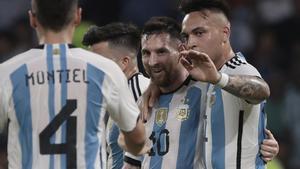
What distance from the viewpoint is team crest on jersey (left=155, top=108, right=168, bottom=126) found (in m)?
5.93

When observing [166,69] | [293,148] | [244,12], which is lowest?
[293,148]

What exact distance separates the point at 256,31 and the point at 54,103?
749 centimetres

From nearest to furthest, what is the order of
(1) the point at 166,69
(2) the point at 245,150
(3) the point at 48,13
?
(3) the point at 48,13, (2) the point at 245,150, (1) the point at 166,69

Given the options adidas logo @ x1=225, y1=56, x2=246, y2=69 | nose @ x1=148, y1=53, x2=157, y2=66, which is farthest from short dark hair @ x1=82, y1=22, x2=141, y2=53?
adidas logo @ x1=225, y1=56, x2=246, y2=69

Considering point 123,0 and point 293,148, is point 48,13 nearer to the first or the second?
point 293,148

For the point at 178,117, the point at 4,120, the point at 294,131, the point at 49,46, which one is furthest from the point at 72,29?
the point at 294,131

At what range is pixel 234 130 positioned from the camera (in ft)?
18.1

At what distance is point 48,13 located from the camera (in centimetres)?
458

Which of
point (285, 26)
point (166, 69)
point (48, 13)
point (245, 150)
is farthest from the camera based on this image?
point (285, 26)

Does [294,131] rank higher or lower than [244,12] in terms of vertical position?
lower

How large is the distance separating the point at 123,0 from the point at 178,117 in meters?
6.29

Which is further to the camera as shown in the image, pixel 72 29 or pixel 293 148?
pixel 293 148

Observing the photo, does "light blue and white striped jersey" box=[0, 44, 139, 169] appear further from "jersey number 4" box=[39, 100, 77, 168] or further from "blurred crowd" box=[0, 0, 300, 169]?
"blurred crowd" box=[0, 0, 300, 169]

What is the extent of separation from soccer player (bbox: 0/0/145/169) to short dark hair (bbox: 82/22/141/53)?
223 centimetres
